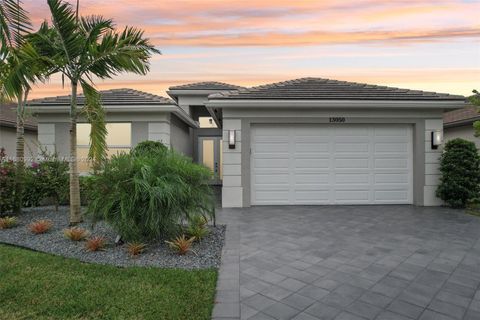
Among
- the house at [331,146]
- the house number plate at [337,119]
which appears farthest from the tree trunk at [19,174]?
the house number plate at [337,119]

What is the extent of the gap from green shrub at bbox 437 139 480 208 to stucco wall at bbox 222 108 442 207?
1.39 feet

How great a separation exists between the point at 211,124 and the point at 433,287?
14.6m

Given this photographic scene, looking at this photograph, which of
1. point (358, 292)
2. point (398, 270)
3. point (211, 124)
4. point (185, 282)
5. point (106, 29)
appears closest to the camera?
point (358, 292)

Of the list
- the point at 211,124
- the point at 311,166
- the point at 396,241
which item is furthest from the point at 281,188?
the point at 211,124

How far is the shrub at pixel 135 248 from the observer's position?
15.1ft

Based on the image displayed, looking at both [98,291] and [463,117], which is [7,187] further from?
[463,117]

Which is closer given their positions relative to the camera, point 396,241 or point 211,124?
point 396,241

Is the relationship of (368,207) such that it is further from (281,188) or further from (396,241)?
(396,241)

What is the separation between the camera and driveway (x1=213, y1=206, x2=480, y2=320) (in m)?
3.10

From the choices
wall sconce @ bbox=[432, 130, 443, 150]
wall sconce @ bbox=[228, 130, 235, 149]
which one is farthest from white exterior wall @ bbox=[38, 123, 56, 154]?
wall sconce @ bbox=[432, 130, 443, 150]

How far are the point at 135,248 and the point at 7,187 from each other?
15.8 feet

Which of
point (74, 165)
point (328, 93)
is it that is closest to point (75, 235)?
point (74, 165)

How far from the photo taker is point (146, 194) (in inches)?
187

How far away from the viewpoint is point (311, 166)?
30.2ft
